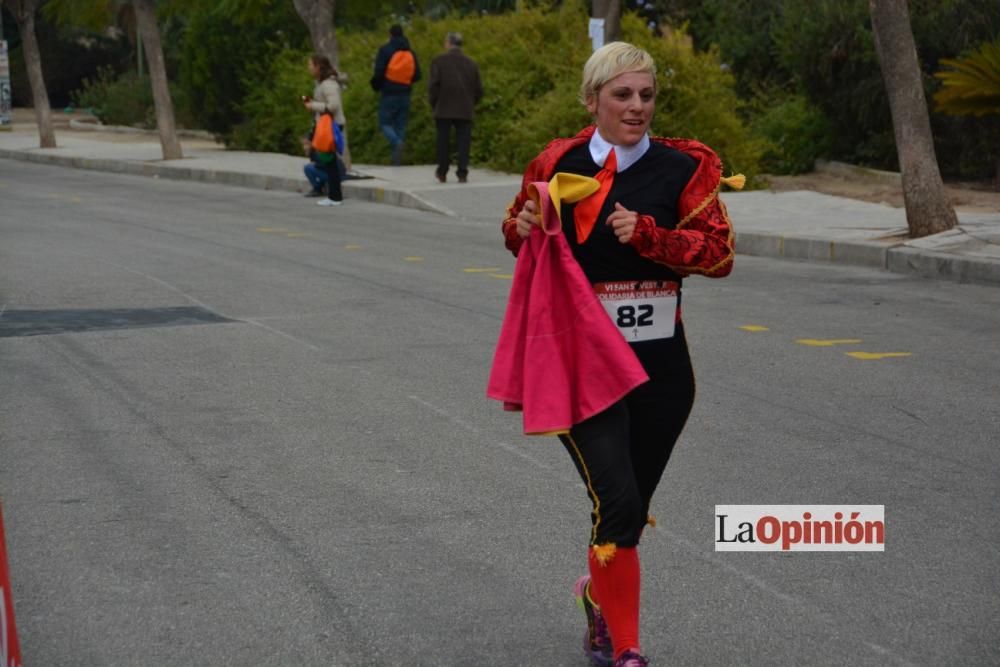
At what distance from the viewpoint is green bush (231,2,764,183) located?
2167 cm

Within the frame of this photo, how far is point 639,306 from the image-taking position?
14.6 ft

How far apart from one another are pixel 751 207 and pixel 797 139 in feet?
17.8

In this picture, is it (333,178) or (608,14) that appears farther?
(608,14)

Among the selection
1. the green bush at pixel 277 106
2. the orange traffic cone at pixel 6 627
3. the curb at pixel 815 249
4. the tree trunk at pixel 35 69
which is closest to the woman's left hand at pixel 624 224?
the orange traffic cone at pixel 6 627

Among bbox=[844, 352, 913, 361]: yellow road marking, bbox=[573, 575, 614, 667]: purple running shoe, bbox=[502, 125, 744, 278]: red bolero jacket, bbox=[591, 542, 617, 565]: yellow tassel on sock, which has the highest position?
bbox=[502, 125, 744, 278]: red bolero jacket

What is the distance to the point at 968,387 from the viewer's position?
28.7 ft

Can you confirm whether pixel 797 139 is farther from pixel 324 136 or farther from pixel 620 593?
pixel 620 593

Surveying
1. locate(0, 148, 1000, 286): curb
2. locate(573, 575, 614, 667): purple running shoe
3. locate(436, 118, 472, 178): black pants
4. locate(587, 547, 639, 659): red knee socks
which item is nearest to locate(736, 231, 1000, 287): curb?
locate(0, 148, 1000, 286): curb

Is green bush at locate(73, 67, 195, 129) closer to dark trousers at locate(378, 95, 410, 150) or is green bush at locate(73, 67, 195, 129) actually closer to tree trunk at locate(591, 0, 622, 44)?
dark trousers at locate(378, 95, 410, 150)

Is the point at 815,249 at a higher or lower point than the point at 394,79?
lower

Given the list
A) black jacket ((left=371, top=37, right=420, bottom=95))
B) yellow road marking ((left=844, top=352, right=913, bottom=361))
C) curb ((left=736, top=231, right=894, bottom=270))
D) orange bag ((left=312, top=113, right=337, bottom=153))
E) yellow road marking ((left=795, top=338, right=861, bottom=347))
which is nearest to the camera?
yellow road marking ((left=844, top=352, right=913, bottom=361))

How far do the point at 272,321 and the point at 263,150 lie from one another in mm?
20530

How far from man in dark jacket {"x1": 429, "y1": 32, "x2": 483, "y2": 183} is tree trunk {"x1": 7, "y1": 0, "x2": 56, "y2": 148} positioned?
13.6 metres

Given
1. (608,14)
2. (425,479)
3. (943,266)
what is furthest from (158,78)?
(425,479)
